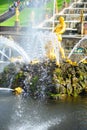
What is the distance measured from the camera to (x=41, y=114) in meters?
34.6

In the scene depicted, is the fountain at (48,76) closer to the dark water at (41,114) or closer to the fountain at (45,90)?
the fountain at (45,90)

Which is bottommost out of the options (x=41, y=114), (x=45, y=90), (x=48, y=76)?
(x=41, y=114)

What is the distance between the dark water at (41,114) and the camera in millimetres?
32406

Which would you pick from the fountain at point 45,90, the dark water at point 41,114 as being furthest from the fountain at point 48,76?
the dark water at point 41,114

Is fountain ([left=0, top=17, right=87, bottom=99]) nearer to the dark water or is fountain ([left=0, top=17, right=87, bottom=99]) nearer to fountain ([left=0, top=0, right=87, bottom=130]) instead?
fountain ([left=0, top=0, right=87, bottom=130])

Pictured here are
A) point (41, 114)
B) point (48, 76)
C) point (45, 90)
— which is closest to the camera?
point (41, 114)

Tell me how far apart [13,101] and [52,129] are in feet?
20.9

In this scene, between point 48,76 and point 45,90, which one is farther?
point 48,76

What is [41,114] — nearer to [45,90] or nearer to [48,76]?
[45,90]

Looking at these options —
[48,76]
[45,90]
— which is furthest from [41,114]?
[48,76]

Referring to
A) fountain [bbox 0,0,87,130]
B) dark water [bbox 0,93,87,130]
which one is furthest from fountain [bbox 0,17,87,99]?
dark water [bbox 0,93,87,130]

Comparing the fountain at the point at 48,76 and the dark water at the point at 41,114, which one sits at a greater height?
the fountain at the point at 48,76

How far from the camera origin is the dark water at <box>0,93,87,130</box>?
32406mm

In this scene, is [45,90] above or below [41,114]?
above
